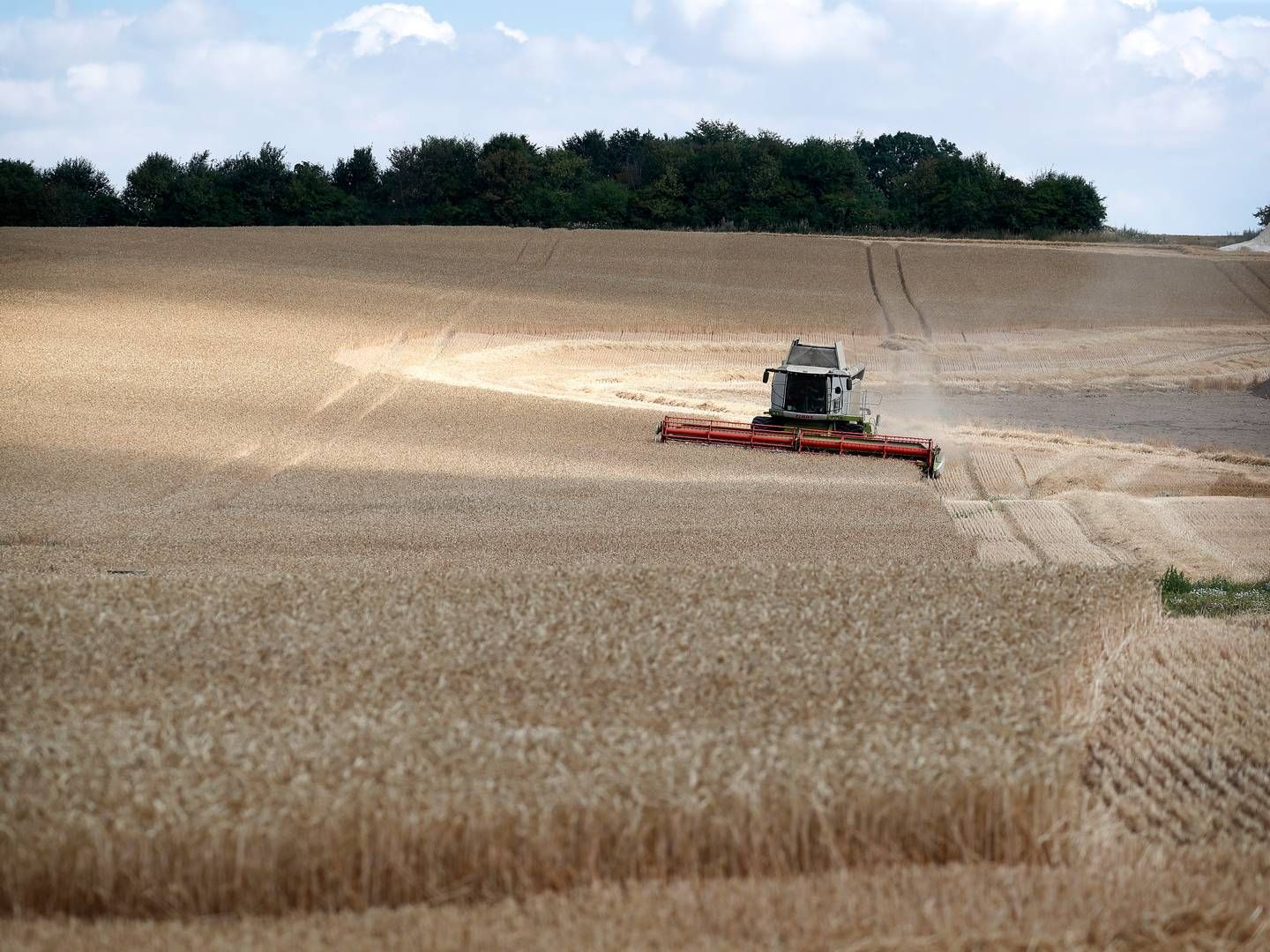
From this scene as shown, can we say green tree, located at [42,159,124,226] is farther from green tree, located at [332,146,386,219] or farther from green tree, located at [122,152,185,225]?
green tree, located at [332,146,386,219]

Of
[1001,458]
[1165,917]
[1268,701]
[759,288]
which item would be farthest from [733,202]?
[1165,917]

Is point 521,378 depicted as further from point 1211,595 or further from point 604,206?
point 604,206

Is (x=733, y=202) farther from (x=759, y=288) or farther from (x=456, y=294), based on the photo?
(x=456, y=294)

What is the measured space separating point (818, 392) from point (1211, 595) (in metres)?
11.2

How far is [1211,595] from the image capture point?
47.3 ft

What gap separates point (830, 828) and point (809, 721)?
2.92ft

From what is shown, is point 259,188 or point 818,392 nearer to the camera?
point 818,392

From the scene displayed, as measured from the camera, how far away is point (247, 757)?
600 centimetres

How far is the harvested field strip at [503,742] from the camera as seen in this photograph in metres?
5.47

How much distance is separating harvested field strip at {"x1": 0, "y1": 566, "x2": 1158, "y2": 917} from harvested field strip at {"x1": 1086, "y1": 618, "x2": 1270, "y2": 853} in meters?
0.59

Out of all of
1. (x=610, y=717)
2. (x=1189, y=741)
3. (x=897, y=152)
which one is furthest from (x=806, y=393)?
(x=897, y=152)

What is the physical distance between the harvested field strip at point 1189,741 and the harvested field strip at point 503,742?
589 millimetres

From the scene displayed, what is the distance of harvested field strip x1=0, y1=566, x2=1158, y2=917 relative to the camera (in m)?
5.47

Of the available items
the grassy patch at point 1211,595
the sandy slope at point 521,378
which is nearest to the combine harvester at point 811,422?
the sandy slope at point 521,378
